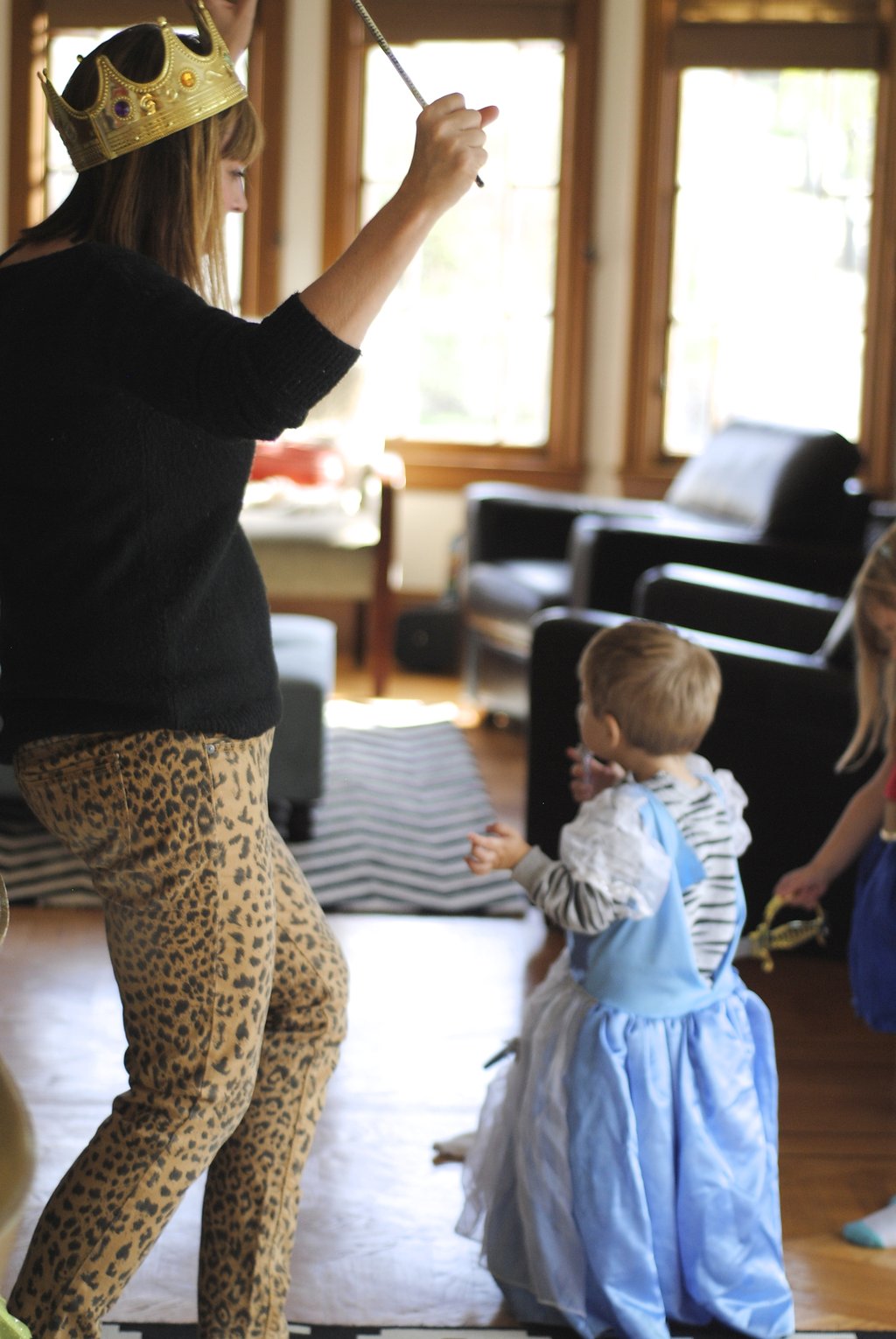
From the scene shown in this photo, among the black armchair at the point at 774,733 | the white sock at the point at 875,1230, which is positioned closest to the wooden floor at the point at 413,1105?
the white sock at the point at 875,1230

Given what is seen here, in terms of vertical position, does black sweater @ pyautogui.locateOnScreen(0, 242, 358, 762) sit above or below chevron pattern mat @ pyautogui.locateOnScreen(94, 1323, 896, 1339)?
above

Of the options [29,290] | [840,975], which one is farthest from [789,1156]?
[29,290]

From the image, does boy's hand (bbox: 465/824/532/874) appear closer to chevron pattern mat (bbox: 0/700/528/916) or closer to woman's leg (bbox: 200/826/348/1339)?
woman's leg (bbox: 200/826/348/1339)

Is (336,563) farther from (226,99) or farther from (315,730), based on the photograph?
(226,99)

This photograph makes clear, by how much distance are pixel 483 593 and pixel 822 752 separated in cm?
232

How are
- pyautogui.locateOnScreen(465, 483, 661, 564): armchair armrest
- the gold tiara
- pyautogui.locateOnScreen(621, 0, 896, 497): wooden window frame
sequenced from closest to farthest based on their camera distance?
the gold tiara → pyautogui.locateOnScreen(465, 483, 661, 564): armchair armrest → pyautogui.locateOnScreen(621, 0, 896, 497): wooden window frame

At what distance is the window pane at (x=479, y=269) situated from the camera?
6.46 meters

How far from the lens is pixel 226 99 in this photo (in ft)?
4.42

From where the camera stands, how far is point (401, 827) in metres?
4.04

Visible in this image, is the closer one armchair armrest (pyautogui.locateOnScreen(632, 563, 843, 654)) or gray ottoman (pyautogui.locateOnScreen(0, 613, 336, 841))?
armchair armrest (pyautogui.locateOnScreen(632, 563, 843, 654))

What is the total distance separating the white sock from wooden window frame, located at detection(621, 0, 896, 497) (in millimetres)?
4533

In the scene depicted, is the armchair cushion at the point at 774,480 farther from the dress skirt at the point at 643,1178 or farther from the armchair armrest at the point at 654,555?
the dress skirt at the point at 643,1178

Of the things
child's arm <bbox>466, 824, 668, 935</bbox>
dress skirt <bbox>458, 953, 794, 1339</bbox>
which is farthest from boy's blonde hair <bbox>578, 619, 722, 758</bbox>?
dress skirt <bbox>458, 953, 794, 1339</bbox>

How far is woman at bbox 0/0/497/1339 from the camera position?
1237mm
